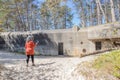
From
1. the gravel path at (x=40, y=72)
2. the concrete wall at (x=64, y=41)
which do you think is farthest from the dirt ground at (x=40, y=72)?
the concrete wall at (x=64, y=41)

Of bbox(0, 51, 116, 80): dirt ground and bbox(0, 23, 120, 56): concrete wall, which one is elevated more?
bbox(0, 23, 120, 56): concrete wall

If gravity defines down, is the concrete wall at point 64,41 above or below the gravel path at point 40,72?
above

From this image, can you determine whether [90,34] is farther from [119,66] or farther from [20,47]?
[119,66]

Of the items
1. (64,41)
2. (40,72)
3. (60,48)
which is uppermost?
(64,41)

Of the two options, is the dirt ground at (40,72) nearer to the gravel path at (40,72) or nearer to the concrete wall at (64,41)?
the gravel path at (40,72)

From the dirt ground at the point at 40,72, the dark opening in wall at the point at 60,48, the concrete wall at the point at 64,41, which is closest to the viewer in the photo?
the dirt ground at the point at 40,72

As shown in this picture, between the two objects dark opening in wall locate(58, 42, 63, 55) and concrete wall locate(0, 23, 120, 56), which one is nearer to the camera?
concrete wall locate(0, 23, 120, 56)

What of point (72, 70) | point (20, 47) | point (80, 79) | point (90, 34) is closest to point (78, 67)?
point (72, 70)

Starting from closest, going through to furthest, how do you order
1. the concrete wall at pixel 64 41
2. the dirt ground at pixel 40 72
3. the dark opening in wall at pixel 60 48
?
the dirt ground at pixel 40 72, the concrete wall at pixel 64 41, the dark opening in wall at pixel 60 48

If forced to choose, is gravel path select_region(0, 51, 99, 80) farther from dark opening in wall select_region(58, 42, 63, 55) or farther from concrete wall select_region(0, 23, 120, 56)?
dark opening in wall select_region(58, 42, 63, 55)

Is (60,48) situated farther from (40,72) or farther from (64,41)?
(40,72)

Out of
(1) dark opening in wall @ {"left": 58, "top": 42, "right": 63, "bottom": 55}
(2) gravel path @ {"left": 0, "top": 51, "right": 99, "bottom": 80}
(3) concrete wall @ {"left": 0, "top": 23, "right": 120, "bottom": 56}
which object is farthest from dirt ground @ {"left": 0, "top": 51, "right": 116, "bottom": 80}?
(1) dark opening in wall @ {"left": 58, "top": 42, "right": 63, "bottom": 55}

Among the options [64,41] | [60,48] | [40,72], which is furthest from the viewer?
[60,48]

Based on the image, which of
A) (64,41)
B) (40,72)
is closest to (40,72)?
(40,72)
